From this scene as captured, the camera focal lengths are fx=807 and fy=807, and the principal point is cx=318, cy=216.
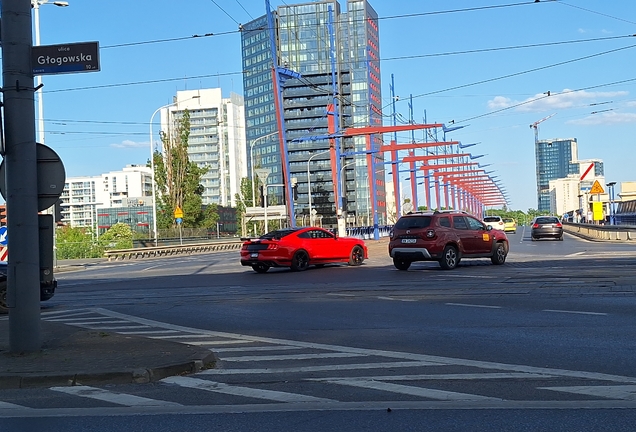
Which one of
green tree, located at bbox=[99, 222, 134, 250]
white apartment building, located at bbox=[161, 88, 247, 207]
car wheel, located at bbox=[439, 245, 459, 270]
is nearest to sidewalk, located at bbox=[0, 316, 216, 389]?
car wheel, located at bbox=[439, 245, 459, 270]

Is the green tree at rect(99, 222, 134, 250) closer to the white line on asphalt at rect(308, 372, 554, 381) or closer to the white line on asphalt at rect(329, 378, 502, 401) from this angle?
the white line on asphalt at rect(308, 372, 554, 381)

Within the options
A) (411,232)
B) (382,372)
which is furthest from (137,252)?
(382,372)

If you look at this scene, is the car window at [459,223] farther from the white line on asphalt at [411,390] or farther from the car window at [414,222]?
the white line on asphalt at [411,390]

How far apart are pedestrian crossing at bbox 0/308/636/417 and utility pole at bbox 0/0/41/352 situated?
1.73 metres

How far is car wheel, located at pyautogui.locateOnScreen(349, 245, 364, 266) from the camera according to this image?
28.3 metres

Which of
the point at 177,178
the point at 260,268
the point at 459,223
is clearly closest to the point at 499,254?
the point at 459,223

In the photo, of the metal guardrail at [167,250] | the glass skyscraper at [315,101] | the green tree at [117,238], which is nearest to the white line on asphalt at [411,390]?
the metal guardrail at [167,250]

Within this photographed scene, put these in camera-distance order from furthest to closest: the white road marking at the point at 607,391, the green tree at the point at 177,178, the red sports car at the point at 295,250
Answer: the green tree at the point at 177,178 → the red sports car at the point at 295,250 → the white road marking at the point at 607,391

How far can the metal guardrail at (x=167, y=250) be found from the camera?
5300 cm

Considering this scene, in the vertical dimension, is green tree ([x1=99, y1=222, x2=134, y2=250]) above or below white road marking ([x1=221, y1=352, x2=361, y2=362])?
above

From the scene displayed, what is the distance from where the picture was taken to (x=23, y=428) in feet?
20.9

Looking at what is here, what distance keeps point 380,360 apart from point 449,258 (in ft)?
50.1

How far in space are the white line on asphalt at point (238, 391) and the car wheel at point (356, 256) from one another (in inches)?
785

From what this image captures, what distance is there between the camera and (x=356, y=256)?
28562 mm
